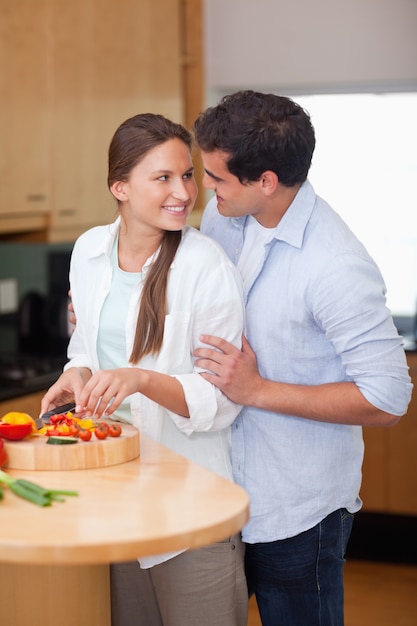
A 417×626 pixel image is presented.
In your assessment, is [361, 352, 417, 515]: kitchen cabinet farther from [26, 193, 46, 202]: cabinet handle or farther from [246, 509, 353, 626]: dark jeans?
[246, 509, 353, 626]: dark jeans

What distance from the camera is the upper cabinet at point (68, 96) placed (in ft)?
11.3

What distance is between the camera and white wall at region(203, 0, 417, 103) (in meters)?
4.46

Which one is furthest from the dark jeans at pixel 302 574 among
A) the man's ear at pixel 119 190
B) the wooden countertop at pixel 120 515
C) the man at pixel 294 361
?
the man's ear at pixel 119 190

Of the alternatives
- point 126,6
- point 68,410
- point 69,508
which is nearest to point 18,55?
point 126,6

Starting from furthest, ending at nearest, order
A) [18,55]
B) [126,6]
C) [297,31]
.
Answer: [297,31]
[126,6]
[18,55]

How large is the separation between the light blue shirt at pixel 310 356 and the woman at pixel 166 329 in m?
0.08

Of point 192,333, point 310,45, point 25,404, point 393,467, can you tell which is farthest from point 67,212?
point 192,333

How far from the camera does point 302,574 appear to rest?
1971mm

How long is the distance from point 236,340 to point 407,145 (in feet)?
9.88

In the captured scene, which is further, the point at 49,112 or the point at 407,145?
the point at 407,145

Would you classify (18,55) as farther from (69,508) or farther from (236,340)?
(69,508)

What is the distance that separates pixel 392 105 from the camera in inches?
183

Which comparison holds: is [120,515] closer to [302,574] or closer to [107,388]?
[107,388]

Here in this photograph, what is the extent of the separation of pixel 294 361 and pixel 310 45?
2.96 m
